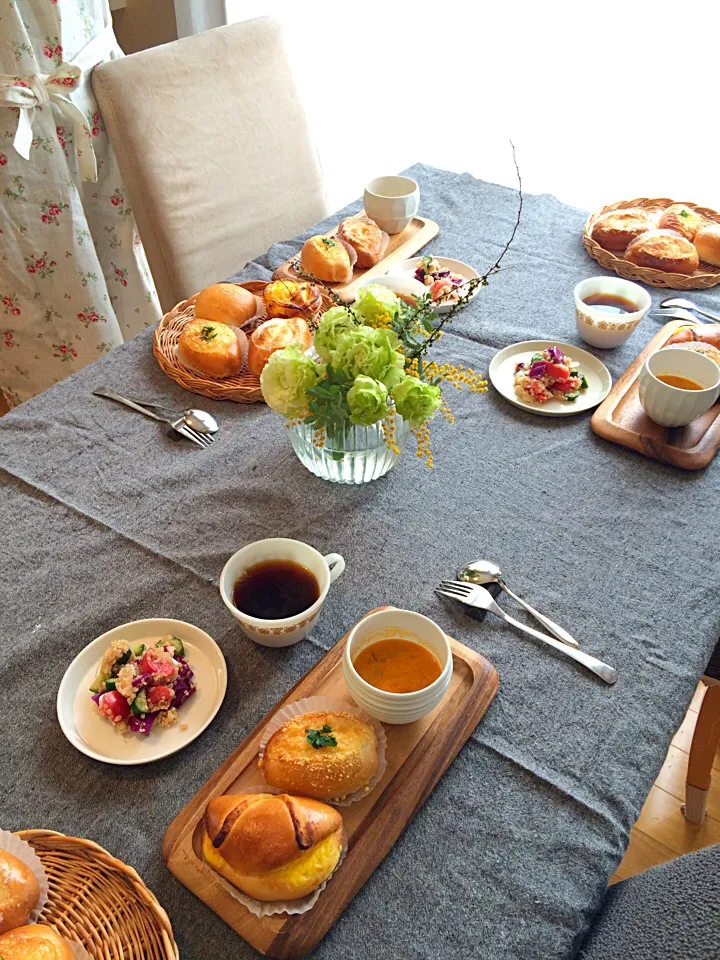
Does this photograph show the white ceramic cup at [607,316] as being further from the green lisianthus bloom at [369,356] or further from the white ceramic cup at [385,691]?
the white ceramic cup at [385,691]

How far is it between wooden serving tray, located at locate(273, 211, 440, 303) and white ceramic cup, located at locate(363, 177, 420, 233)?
30 millimetres

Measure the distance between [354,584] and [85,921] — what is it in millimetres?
454

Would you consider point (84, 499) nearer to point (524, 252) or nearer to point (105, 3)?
point (524, 252)

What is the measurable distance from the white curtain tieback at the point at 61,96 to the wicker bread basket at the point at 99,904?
1565mm

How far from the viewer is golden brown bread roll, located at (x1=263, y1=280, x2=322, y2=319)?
1287 millimetres

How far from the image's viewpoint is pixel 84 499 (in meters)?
1.03

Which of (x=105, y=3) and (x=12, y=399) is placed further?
(x=12, y=399)

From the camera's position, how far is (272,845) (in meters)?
0.61

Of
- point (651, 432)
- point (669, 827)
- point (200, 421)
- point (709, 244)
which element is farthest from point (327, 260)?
point (669, 827)

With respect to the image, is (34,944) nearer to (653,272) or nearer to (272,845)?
(272,845)

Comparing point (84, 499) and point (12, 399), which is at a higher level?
point (84, 499)

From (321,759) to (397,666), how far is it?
13 cm

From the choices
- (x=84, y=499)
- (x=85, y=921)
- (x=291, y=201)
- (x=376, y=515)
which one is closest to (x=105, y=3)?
(x=291, y=201)

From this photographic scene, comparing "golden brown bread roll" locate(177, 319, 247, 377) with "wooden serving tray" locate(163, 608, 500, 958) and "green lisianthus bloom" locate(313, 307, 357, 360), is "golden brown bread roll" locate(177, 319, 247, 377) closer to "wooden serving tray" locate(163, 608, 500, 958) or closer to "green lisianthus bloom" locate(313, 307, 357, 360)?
"green lisianthus bloom" locate(313, 307, 357, 360)
